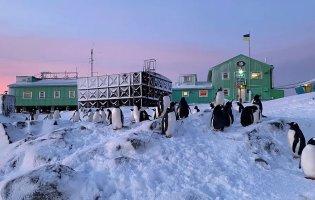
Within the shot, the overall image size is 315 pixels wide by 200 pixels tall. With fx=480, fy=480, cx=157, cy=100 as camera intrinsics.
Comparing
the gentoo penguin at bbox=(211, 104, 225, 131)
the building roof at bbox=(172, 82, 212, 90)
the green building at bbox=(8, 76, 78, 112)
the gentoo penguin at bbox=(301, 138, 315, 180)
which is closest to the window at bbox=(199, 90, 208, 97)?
the building roof at bbox=(172, 82, 212, 90)

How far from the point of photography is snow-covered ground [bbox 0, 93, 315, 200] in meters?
11.6

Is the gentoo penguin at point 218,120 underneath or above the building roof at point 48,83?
underneath

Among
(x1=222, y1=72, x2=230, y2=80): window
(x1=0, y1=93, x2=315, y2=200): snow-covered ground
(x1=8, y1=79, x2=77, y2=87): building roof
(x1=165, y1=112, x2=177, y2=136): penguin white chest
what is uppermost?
(x1=222, y1=72, x2=230, y2=80): window

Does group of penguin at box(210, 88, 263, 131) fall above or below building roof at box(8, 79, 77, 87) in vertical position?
below

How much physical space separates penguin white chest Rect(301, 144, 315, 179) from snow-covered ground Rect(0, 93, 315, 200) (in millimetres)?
246

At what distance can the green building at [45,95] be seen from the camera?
6034 centimetres

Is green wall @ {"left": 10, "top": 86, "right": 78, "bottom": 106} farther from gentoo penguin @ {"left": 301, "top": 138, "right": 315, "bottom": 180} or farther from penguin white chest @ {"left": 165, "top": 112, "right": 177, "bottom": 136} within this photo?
gentoo penguin @ {"left": 301, "top": 138, "right": 315, "bottom": 180}

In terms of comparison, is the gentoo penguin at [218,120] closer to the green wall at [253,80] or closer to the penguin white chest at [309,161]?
the penguin white chest at [309,161]

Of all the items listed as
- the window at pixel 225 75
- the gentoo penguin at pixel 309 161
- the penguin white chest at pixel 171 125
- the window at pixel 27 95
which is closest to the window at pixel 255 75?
the window at pixel 225 75

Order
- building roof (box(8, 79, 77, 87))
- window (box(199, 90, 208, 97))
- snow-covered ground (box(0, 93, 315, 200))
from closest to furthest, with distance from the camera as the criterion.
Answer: snow-covered ground (box(0, 93, 315, 200)), window (box(199, 90, 208, 97)), building roof (box(8, 79, 77, 87))

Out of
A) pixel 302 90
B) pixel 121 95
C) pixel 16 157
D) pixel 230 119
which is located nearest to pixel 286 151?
pixel 230 119

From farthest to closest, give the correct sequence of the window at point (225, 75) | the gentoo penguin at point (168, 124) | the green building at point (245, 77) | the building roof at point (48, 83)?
the building roof at point (48, 83) < the window at point (225, 75) < the green building at point (245, 77) < the gentoo penguin at point (168, 124)

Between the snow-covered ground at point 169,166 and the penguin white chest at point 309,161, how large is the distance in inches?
9.7

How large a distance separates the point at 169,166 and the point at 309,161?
3.83 metres
